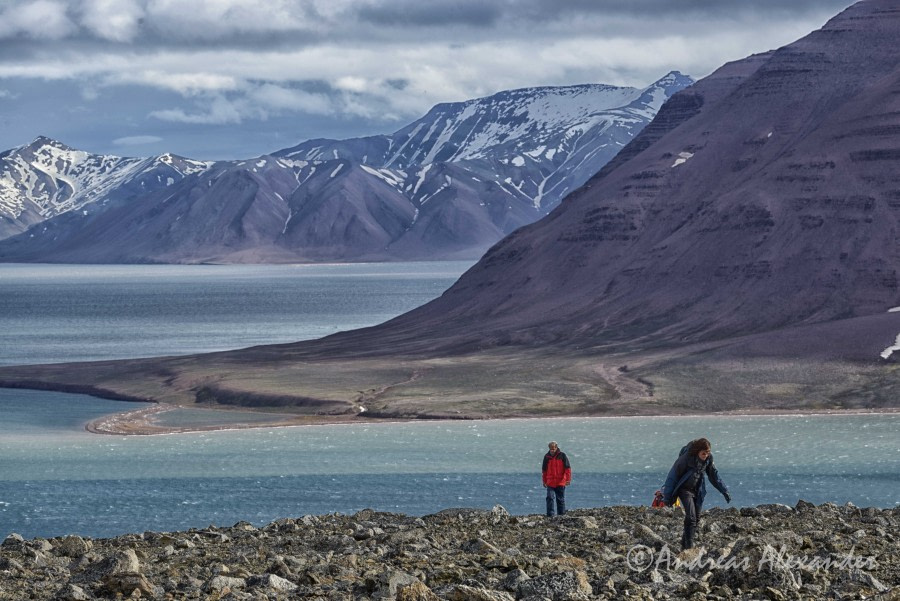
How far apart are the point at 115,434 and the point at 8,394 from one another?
2675 cm

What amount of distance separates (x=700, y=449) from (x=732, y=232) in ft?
375

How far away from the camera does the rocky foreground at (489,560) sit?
20.6 m

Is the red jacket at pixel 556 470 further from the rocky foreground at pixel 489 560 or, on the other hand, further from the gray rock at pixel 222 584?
the gray rock at pixel 222 584

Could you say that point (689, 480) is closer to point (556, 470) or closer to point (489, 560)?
point (489, 560)

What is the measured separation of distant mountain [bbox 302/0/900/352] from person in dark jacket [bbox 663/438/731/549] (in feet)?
284

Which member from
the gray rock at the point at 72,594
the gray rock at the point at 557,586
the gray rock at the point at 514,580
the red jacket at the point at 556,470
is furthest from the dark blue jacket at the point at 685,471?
the red jacket at the point at 556,470

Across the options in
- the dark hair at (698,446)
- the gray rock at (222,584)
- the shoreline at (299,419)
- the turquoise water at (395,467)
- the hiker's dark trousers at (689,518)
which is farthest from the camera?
the shoreline at (299,419)

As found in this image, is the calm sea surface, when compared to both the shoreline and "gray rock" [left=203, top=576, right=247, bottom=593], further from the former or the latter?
"gray rock" [left=203, top=576, right=247, bottom=593]

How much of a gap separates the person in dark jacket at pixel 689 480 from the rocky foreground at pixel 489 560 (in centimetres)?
50

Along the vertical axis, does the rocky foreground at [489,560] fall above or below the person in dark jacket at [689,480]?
below

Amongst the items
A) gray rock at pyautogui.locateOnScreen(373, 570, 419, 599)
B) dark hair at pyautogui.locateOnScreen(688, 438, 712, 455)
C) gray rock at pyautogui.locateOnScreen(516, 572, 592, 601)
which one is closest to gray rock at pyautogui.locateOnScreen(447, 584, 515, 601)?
gray rock at pyautogui.locateOnScreen(516, 572, 592, 601)

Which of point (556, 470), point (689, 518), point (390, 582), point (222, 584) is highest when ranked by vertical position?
point (556, 470)

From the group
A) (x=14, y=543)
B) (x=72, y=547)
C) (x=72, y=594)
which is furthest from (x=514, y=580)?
(x=14, y=543)

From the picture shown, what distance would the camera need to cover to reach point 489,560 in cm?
2380
